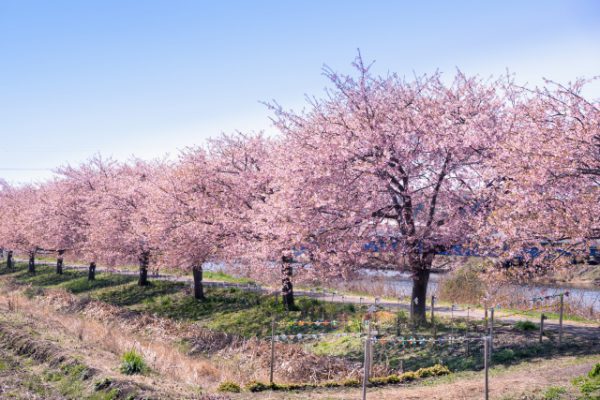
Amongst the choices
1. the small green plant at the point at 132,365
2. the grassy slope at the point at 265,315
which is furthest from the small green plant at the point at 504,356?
the small green plant at the point at 132,365

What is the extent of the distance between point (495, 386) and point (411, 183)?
25.4ft

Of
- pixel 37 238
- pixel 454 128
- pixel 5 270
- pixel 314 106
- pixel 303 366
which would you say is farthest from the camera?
pixel 5 270

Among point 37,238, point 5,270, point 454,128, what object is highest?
point 454,128

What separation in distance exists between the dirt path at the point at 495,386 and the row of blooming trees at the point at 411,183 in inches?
107

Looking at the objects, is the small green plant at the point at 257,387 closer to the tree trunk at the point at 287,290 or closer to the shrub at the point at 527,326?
the shrub at the point at 527,326

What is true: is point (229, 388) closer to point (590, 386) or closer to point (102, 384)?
point (102, 384)

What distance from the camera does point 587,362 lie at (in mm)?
A: 13359

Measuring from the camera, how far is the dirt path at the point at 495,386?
435 inches

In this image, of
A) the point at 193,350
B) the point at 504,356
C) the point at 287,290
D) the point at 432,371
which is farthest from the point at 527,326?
the point at 193,350

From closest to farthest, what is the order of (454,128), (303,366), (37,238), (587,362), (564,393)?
(564,393), (587,362), (303,366), (454,128), (37,238)

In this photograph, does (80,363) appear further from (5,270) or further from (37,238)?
(5,270)

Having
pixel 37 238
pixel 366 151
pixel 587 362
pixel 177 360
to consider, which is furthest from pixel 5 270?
pixel 587 362

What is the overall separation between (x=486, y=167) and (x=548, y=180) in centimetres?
460

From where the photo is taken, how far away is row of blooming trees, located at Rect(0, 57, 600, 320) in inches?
521
